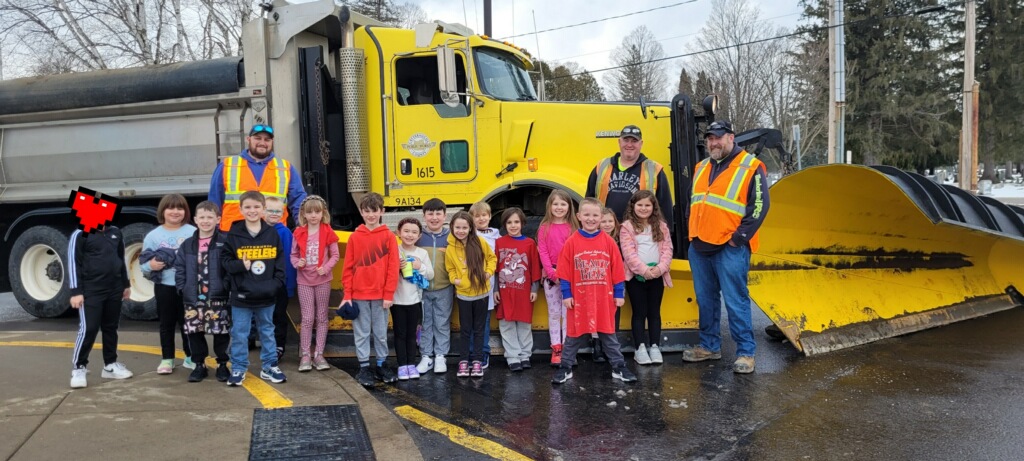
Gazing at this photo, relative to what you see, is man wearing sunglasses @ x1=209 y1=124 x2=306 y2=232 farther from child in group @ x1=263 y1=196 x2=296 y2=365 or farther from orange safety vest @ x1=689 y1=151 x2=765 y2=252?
orange safety vest @ x1=689 y1=151 x2=765 y2=252

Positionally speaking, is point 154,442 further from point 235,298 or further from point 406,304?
point 406,304

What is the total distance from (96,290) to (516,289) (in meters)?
2.90

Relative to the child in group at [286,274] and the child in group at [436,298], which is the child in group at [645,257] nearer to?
the child in group at [436,298]

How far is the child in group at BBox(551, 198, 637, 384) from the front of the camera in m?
4.86

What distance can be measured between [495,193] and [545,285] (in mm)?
1692

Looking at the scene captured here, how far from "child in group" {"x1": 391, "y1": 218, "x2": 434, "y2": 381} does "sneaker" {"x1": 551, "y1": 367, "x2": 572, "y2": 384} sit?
1020mm

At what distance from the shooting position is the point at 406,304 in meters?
5.02

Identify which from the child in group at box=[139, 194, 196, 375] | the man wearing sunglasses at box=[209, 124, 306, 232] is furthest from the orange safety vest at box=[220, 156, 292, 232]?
the child in group at box=[139, 194, 196, 375]

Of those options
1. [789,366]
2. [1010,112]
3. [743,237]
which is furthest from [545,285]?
[1010,112]

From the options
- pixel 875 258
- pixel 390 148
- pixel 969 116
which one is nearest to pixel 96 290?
pixel 390 148

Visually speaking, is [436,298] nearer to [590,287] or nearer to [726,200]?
[590,287]

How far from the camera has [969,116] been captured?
65.1ft

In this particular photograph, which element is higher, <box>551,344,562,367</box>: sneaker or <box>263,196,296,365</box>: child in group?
<box>263,196,296,365</box>: child in group

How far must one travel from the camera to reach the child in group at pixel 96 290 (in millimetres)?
4508
